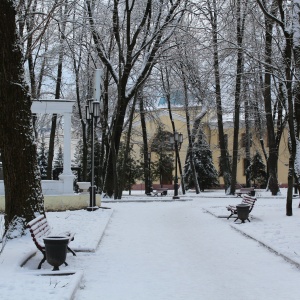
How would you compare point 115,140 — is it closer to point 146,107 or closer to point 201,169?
point 146,107

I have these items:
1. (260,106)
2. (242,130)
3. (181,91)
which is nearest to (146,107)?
(181,91)

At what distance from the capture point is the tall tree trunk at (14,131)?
1045 centimetres

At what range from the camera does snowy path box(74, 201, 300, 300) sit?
23.2ft

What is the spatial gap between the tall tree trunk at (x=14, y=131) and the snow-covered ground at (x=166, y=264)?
0.72 meters

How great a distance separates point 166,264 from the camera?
9047mm

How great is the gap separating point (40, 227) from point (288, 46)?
9714 mm

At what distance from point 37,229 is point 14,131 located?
96.6 inches

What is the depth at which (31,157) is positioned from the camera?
1077 cm

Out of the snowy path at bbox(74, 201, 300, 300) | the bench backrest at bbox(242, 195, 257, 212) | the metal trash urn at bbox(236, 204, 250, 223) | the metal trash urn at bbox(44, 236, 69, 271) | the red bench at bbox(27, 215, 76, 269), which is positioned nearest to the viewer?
the snowy path at bbox(74, 201, 300, 300)

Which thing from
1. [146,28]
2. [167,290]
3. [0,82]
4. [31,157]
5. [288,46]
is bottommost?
[167,290]

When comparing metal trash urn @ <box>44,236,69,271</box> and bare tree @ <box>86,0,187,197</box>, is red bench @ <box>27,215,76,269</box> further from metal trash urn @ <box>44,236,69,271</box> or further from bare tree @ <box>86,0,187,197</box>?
bare tree @ <box>86,0,187,197</box>

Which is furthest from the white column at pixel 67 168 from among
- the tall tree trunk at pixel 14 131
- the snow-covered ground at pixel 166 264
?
the tall tree trunk at pixel 14 131

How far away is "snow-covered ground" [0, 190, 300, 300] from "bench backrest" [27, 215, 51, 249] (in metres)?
0.36

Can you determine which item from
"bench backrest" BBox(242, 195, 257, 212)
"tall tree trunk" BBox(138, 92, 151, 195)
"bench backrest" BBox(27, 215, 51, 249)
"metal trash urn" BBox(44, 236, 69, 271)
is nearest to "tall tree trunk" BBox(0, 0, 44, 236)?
"bench backrest" BBox(27, 215, 51, 249)
